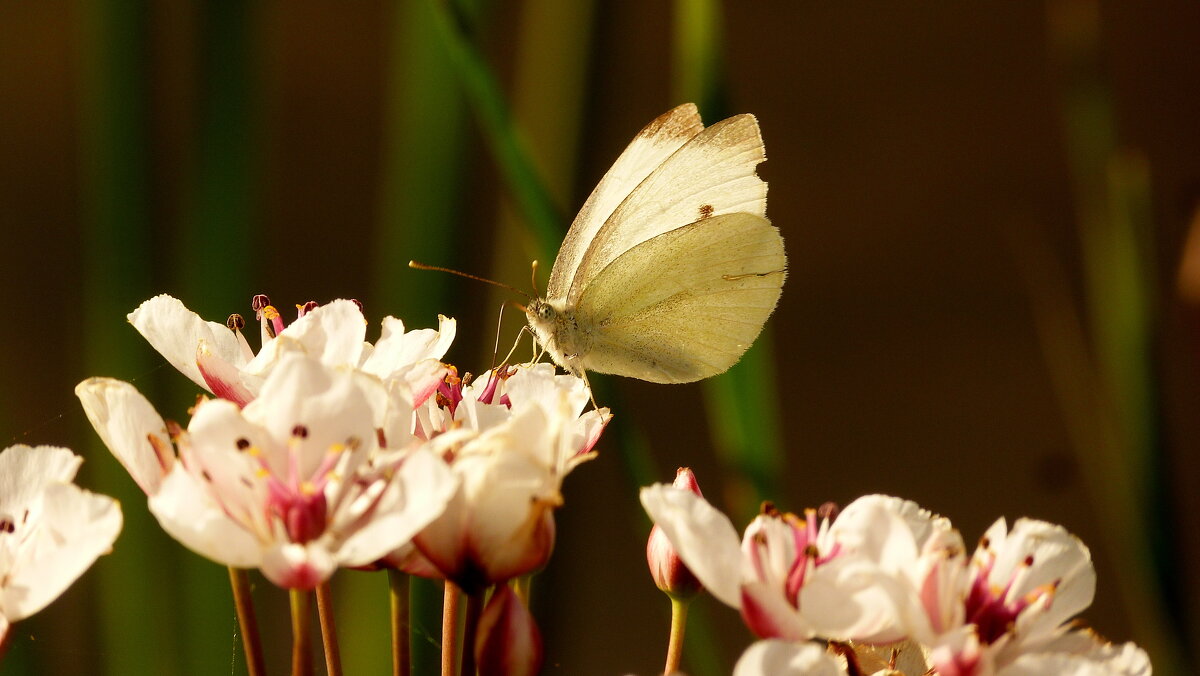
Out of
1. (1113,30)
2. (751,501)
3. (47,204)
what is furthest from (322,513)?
(1113,30)

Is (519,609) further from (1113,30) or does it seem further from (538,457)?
Result: (1113,30)

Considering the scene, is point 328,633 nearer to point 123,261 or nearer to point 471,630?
point 471,630

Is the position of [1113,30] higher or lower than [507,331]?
higher

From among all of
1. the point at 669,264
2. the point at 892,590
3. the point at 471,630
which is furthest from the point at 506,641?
the point at 669,264

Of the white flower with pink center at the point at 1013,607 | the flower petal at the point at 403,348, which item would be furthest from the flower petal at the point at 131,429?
the white flower with pink center at the point at 1013,607

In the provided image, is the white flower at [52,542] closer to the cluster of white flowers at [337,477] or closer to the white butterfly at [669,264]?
the cluster of white flowers at [337,477]

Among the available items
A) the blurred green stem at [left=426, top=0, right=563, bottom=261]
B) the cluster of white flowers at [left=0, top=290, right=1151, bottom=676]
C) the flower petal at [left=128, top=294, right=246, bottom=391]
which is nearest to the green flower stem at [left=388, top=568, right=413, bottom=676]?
the cluster of white flowers at [left=0, top=290, right=1151, bottom=676]
